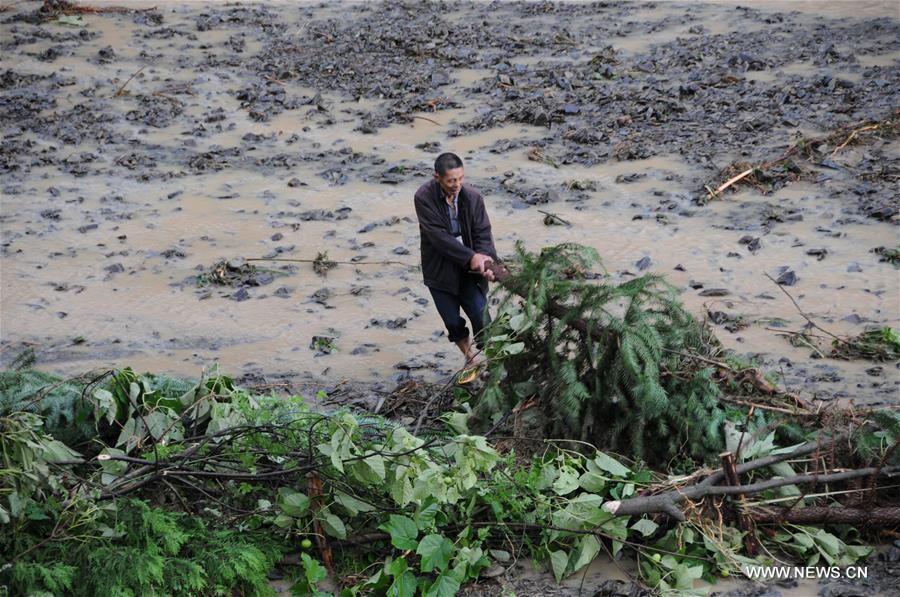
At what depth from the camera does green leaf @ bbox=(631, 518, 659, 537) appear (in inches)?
179

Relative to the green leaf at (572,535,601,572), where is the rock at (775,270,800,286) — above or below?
below

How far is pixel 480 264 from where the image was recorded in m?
6.36

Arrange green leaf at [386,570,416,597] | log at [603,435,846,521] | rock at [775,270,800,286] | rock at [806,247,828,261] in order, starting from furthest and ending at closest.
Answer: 1. rock at [806,247,828,261]
2. rock at [775,270,800,286]
3. log at [603,435,846,521]
4. green leaf at [386,570,416,597]

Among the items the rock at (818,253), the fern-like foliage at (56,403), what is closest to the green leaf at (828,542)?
the fern-like foliage at (56,403)

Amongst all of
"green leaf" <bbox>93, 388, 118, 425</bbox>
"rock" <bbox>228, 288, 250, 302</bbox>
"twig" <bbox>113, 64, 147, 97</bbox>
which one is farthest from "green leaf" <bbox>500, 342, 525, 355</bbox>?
"twig" <bbox>113, 64, 147, 97</bbox>

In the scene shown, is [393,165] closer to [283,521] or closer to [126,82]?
[126,82]

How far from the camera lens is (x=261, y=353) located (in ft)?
25.3

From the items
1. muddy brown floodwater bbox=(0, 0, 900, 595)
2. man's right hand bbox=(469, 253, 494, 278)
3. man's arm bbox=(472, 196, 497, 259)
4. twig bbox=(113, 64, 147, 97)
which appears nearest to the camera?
man's right hand bbox=(469, 253, 494, 278)

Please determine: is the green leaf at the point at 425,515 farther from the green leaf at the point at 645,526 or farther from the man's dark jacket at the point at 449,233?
the man's dark jacket at the point at 449,233

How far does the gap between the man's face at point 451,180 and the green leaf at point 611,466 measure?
2.19 m

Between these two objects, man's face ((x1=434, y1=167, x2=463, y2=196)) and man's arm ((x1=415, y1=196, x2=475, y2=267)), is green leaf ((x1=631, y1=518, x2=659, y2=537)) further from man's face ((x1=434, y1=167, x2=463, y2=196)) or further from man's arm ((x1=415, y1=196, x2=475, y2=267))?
man's face ((x1=434, y1=167, x2=463, y2=196))

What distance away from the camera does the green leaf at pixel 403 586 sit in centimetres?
440

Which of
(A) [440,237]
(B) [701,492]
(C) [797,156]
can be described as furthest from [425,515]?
(C) [797,156]

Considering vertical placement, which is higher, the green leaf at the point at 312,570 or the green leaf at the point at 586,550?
the green leaf at the point at 312,570
